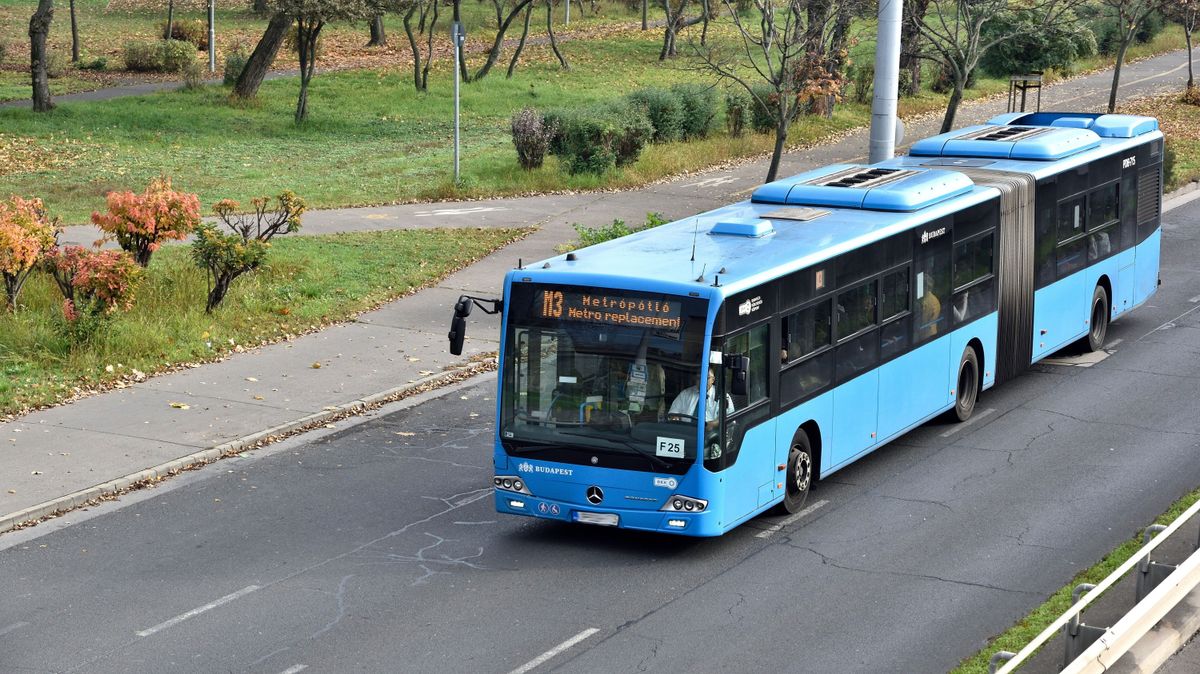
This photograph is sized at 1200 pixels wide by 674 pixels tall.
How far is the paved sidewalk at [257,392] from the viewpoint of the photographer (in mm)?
14820

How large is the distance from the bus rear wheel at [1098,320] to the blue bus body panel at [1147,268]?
1.10 meters

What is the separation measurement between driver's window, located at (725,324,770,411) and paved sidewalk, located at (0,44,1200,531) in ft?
19.8

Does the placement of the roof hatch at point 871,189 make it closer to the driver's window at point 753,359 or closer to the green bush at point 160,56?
the driver's window at point 753,359

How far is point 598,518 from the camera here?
40.9 feet

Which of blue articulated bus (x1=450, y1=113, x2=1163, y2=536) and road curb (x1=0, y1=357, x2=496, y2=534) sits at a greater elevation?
blue articulated bus (x1=450, y1=113, x2=1163, y2=536)

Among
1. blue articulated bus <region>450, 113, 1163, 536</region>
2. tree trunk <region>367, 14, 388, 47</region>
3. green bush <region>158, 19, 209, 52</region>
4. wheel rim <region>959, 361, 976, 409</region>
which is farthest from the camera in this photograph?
tree trunk <region>367, 14, 388, 47</region>

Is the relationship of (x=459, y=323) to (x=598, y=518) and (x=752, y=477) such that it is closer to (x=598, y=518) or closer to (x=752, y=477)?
(x=598, y=518)

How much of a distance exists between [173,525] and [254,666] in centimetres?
363

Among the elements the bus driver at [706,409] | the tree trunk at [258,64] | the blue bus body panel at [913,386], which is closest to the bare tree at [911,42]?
the tree trunk at [258,64]

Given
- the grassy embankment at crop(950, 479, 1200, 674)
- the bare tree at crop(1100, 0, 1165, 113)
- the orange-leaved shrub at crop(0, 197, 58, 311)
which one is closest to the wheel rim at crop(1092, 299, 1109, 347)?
the grassy embankment at crop(950, 479, 1200, 674)

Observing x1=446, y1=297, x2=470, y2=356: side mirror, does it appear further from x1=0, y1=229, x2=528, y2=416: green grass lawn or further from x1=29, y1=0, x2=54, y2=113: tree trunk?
x1=29, y1=0, x2=54, y2=113: tree trunk

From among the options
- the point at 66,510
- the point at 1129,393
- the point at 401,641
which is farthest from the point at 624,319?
the point at 1129,393

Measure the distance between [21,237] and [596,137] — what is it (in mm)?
15924

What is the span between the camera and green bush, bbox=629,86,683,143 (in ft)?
113
